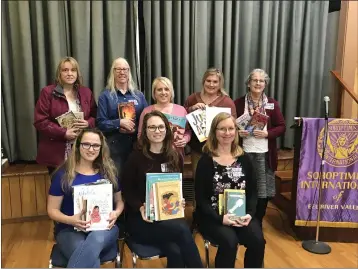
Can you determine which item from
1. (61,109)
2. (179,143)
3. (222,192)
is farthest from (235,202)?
(61,109)

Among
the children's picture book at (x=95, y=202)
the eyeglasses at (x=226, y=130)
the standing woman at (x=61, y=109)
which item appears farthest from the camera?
the standing woman at (x=61, y=109)

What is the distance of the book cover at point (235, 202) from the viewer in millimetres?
2180

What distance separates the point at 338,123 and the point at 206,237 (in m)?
1.46

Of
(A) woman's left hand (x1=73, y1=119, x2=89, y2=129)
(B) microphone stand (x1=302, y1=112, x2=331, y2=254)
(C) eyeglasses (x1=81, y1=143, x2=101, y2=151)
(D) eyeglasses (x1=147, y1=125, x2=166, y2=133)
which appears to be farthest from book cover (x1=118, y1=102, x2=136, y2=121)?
(B) microphone stand (x1=302, y1=112, x2=331, y2=254)

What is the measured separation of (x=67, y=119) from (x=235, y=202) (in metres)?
1.36

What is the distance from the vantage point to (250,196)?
2275mm

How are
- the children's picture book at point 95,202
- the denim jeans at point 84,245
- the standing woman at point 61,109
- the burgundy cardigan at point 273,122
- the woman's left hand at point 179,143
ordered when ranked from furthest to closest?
→ 1. the burgundy cardigan at point 273,122
2. the standing woman at point 61,109
3. the woman's left hand at point 179,143
4. the children's picture book at point 95,202
5. the denim jeans at point 84,245

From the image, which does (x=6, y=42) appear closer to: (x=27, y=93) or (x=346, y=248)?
(x=27, y=93)

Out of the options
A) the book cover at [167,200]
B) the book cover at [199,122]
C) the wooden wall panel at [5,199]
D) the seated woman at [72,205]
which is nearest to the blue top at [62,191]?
the seated woman at [72,205]

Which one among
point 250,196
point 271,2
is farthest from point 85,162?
point 271,2

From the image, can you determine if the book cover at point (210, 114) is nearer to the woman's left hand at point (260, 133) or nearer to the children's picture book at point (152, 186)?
the woman's left hand at point (260, 133)

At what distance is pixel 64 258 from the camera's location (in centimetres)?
193

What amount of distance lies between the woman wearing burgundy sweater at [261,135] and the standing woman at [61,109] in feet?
3.95

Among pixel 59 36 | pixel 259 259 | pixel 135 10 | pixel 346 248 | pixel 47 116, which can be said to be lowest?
Result: pixel 346 248
